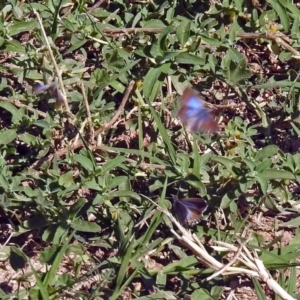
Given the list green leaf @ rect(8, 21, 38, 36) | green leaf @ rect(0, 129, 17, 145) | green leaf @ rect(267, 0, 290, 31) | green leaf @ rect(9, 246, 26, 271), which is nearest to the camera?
green leaf @ rect(9, 246, 26, 271)

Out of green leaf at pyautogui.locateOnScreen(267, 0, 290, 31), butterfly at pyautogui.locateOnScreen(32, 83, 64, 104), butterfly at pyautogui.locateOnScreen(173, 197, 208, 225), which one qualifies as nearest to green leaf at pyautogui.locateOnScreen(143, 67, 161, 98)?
butterfly at pyautogui.locateOnScreen(32, 83, 64, 104)

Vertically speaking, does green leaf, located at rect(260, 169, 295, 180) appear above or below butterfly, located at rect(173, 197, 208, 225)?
above

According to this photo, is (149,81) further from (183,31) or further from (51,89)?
(51,89)

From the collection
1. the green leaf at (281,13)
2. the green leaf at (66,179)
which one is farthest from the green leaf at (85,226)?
the green leaf at (281,13)

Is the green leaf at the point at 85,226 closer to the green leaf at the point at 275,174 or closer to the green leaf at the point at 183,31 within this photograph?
the green leaf at the point at 275,174

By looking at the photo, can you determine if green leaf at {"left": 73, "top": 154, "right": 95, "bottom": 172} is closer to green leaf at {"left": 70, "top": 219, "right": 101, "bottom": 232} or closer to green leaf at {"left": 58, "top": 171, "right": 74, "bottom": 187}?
green leaf at {"left": 58, "top": 171, "right": 74, "bottom": 187}

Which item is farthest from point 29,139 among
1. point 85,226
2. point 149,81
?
point 149,81
